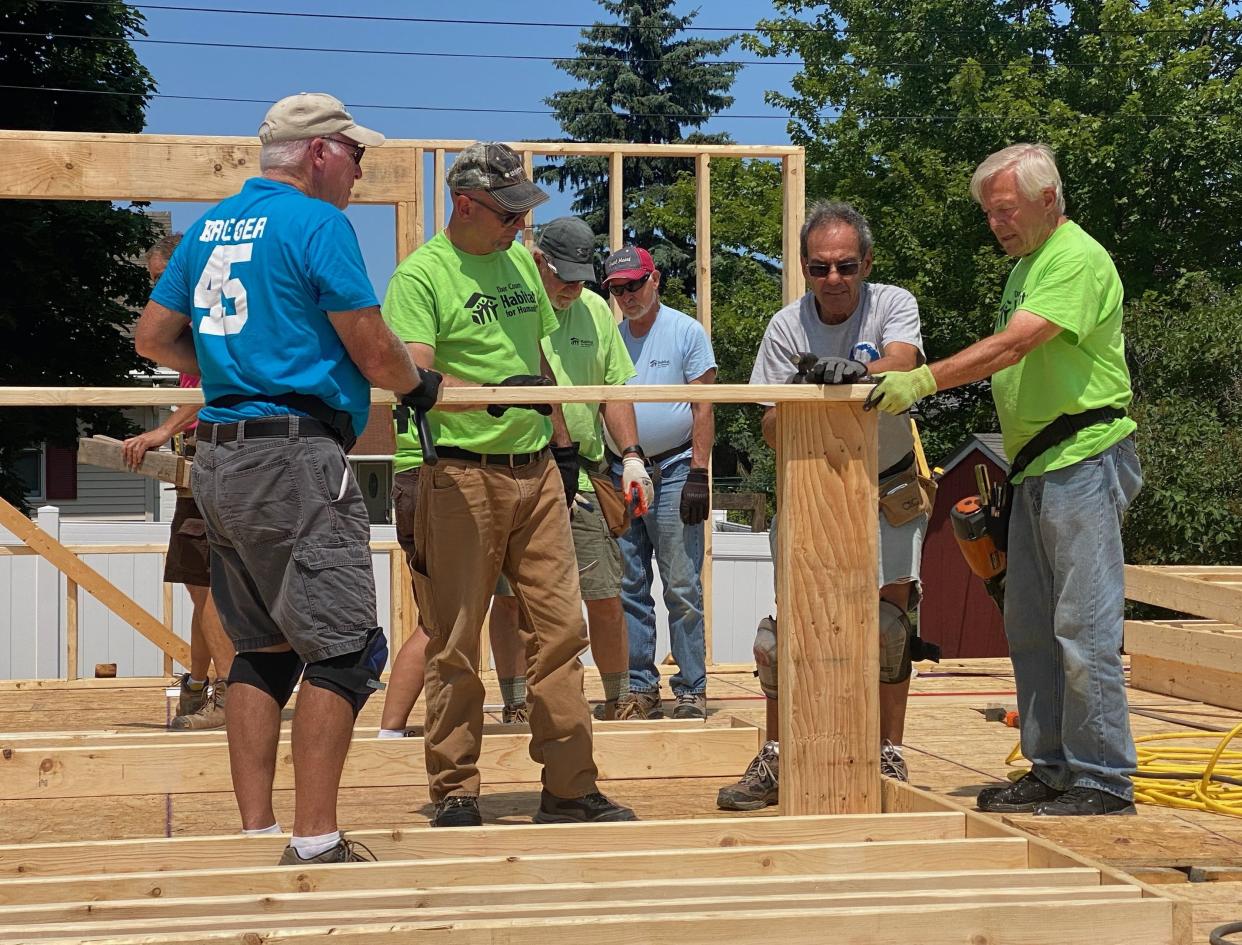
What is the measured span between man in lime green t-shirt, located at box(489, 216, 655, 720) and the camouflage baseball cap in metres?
1.30

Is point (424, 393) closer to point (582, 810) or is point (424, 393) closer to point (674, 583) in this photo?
point (582, 810)

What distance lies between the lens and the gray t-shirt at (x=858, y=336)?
4285mm

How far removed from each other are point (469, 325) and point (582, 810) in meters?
1.30

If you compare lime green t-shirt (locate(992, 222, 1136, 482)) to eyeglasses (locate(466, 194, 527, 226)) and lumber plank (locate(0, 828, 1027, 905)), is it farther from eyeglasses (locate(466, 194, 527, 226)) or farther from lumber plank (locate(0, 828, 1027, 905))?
eyeglasses (locate(466, 194, 527, 226))

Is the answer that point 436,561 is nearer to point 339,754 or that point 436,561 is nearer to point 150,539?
point 339,754

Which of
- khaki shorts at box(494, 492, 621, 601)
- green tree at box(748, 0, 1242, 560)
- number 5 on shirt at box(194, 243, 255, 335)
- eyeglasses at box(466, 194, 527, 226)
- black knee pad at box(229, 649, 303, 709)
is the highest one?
green tree at box(748, 0, 1242, 560)

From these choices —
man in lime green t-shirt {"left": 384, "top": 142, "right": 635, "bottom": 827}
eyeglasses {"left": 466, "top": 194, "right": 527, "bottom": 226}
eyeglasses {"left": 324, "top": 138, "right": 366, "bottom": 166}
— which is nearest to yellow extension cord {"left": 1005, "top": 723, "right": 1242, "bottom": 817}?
man in lime green t-shirt {"left": 384, "top": 142, "right": 635, "bottom": 827}

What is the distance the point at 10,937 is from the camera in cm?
248

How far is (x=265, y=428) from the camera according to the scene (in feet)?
10.2

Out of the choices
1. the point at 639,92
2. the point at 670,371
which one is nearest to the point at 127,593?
the point at 670,371

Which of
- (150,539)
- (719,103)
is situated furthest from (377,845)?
(719,103)

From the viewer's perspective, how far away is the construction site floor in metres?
3.58

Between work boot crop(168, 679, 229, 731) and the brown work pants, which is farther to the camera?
work boot crop(168, 679, 229, 731)

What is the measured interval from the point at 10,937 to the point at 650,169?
3616 cm
